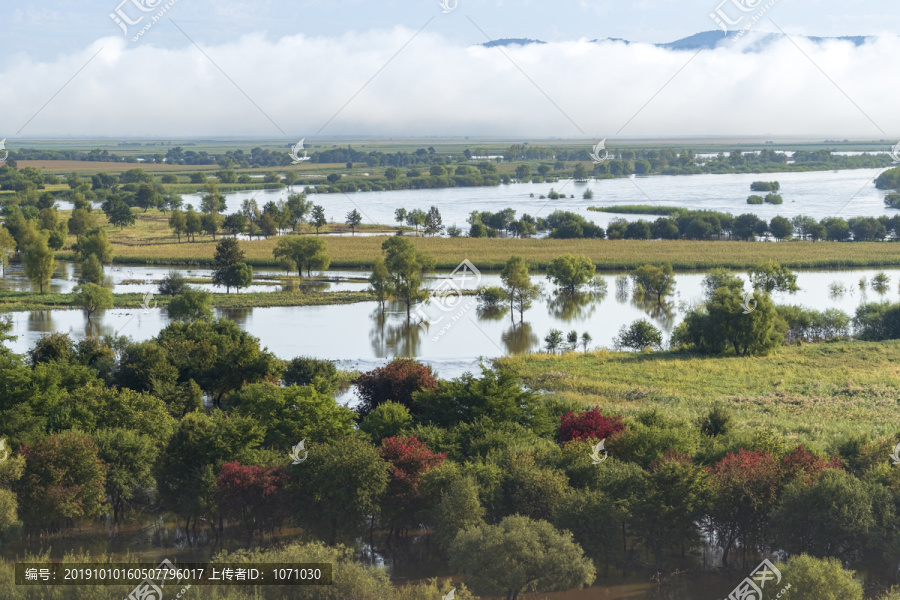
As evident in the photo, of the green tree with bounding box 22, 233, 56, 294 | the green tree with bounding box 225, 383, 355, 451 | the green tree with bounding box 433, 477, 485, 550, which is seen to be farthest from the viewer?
the green tree with bounding box 22, 233, 56, 294

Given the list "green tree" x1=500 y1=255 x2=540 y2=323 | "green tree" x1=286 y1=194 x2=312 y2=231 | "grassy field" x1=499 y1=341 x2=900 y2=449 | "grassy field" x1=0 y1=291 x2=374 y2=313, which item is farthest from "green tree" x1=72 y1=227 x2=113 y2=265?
"grassy field" x1=499 y1=341 x2=900 y2=449

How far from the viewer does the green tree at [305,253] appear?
167ft

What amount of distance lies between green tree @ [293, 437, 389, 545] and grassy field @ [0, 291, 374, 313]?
26.9 m

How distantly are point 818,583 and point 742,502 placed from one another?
3.17 metres

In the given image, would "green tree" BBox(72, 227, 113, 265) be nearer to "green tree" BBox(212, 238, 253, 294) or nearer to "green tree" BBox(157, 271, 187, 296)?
"green tree" BBox(212, 238, 253, 294)

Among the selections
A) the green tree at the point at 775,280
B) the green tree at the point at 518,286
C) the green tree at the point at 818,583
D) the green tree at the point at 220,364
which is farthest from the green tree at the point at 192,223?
the green tree at the point at 818,583

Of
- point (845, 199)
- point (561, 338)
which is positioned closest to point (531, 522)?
point (561, 338)

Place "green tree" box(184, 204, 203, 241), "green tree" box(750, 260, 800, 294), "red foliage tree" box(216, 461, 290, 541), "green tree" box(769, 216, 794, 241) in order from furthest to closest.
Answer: "green tree" box(184, 204, 203, 241)
"green tree" box(769, 216, 794, 241)
"green tree" box(750, 260, 800, 294)
"red foliage tree" box(216, 461, 290, 541)

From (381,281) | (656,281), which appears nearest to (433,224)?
(656,281)

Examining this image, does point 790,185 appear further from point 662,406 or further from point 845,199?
point 662,406

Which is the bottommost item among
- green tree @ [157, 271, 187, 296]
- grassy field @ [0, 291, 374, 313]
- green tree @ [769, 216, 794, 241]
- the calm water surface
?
the calm water surface

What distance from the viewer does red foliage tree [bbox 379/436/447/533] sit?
16453 mm

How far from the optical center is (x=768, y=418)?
80.9ft

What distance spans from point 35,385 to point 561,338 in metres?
20.4
